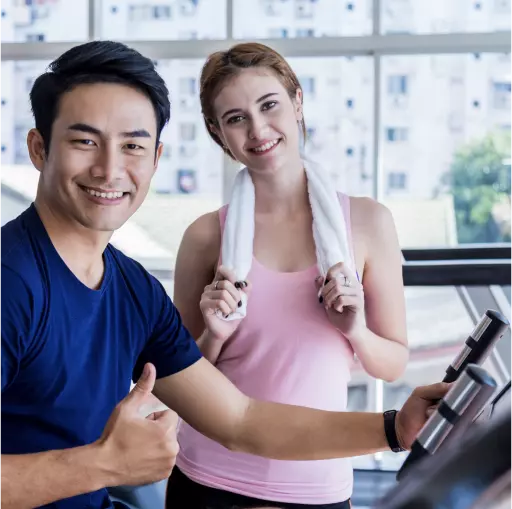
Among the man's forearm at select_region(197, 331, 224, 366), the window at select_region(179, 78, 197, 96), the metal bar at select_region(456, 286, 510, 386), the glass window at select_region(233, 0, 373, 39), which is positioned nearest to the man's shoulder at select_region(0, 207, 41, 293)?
the man's forearm at select_region(197, 331, 224, 366)

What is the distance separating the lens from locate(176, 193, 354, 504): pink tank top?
1.64m

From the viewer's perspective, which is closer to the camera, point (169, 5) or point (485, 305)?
point (485, 305)

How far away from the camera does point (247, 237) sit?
1753mm

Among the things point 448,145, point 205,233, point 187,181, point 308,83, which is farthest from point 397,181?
point 205,233

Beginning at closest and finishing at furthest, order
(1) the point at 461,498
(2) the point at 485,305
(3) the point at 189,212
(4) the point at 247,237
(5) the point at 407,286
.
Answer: (1) the point at 461,498
(4) the point at 247,237
(5) the point at 407,286
(2) the point at 485,305
(3) the point at 189,212

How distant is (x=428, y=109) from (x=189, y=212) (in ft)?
6.21

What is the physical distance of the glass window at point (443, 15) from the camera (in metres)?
5.08

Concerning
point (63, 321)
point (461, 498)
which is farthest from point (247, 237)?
point (461, 498)

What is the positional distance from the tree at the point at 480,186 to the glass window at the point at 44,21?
110 inches

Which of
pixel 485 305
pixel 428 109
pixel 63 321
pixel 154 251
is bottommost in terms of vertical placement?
pixel 154 251

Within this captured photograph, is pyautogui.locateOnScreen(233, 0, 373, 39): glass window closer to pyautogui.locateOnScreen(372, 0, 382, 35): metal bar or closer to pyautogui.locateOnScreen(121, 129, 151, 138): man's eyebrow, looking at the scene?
pyautogui.locateOnScreen(372, 0, 382, 35): metal bar

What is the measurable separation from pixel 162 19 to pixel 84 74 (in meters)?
4.46

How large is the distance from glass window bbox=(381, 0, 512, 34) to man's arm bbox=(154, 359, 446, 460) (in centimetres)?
388

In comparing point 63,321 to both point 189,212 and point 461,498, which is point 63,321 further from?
point 189,212
